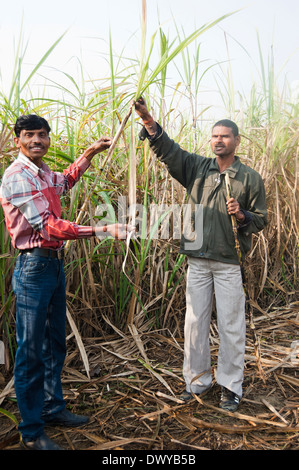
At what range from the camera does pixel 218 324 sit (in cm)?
221

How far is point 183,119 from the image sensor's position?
10.1ft

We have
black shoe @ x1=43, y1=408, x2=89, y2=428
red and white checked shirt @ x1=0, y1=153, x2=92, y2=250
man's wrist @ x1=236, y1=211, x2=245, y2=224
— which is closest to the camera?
red and white checked shirt @ x1=0, y1=153, x2=92, y2=250

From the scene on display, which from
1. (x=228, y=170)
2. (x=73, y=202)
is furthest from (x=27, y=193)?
(x=228, y=170)

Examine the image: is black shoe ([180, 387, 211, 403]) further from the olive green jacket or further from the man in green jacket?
the olive green jacket

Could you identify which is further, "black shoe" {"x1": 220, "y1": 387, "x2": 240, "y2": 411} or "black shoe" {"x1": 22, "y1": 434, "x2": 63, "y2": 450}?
"black shoe" {"x1": 220, "y1": 387, "x2": 240, "y2": 411}

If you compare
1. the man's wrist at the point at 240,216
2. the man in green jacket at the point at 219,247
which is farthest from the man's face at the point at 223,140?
the man's wrist at the point at 240,216

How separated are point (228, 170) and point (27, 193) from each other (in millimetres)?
1100

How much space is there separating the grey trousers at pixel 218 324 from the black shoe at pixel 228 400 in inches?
1.0

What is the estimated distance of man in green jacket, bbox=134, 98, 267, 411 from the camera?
84.5 inches

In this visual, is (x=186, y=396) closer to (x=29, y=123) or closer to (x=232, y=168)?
(x=232, y=168)

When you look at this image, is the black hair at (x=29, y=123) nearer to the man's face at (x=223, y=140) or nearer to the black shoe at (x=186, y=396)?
the man's face at (x=223, y=140)

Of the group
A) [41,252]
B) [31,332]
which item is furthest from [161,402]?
[41,252]

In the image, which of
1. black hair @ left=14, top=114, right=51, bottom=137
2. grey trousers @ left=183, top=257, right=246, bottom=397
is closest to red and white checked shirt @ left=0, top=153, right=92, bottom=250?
black hair @ left=14, top=114, right=51, bottom=137

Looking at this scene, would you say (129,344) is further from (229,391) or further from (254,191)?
(254,191)
